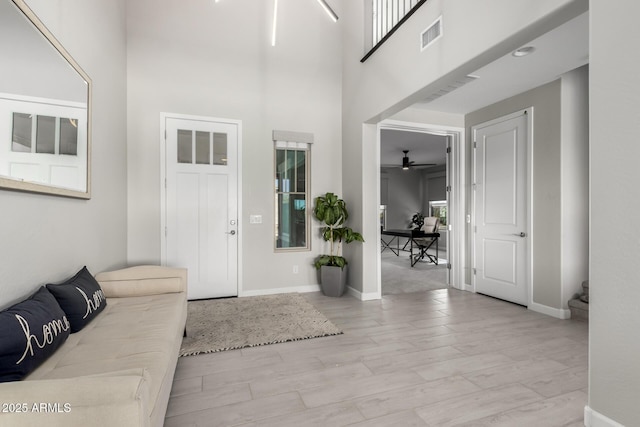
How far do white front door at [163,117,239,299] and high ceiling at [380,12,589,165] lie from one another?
2.97 m

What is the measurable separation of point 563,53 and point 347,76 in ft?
8.72

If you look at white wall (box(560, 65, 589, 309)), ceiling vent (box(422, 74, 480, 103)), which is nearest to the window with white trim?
ceiling vent (box(422, 74, 480, 103))

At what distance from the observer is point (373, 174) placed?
4258mm

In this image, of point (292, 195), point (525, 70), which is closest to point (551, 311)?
point (525, 70)

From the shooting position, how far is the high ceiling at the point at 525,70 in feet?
8.85

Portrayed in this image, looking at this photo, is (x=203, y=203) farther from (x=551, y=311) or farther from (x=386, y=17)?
(x=551, y=311)

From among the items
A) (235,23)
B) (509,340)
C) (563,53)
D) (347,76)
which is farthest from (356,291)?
(235,23)

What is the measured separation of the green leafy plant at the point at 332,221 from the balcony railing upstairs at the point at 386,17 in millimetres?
2007

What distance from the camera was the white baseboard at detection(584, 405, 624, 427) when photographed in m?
1.61

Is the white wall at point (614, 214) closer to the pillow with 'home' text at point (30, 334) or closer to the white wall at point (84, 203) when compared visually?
the pillow with 'home' text at point (30, 334)

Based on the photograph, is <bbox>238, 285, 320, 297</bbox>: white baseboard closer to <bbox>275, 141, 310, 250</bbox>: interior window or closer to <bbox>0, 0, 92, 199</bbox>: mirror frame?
<bbox>275, 141, 310, 250</bbox>: interior window

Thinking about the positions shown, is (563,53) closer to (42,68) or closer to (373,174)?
(373,174)

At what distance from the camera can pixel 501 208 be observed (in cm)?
426

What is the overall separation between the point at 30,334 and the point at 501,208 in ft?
16.0
